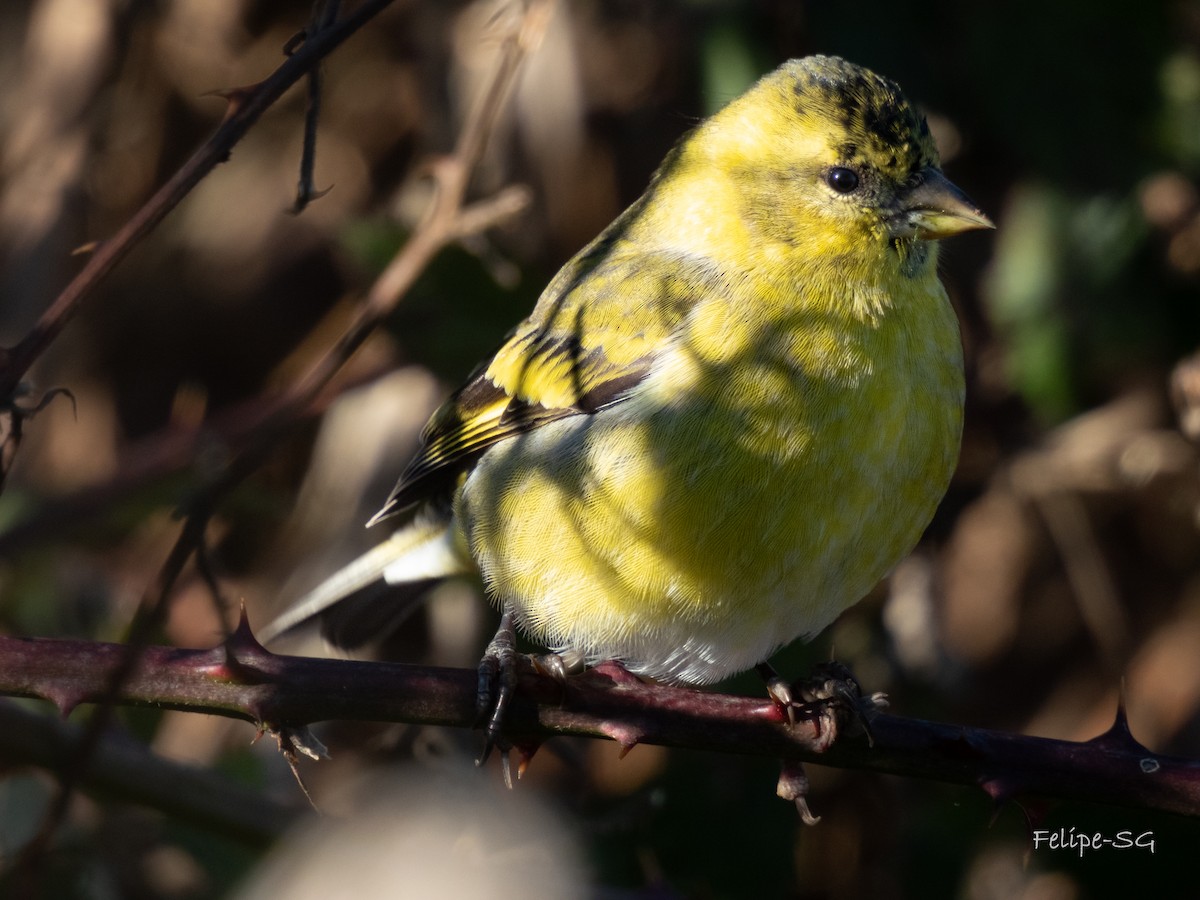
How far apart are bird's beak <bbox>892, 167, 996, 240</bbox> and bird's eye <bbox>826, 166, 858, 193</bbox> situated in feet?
0.37

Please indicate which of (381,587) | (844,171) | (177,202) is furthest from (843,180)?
(381,587)

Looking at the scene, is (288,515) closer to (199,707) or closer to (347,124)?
(347,124)

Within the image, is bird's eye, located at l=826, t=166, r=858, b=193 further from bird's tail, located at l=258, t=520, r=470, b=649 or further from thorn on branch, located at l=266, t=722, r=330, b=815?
thorn on branch, located at l=266, t=722, r=330, b=815

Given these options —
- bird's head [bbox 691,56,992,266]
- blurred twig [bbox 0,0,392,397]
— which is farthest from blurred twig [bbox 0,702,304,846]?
bird's head [bbox 691,56,992,266]

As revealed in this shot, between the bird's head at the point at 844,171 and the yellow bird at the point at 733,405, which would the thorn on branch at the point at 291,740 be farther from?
the bird's head at the point at 844,171

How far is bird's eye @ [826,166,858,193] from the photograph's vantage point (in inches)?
126

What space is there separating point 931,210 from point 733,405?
0.72m

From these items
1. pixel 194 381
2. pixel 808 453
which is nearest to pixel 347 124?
pixel 194 381

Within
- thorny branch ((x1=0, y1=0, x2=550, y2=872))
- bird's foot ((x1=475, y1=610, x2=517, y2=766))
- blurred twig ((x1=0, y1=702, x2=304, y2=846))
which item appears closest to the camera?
thorny branch ((x1=0, y1=0, x2=550, y2=872))

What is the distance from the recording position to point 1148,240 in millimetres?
4348

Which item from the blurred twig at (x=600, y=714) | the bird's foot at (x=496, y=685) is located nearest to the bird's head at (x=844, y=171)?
the bird's foot at (x=496, y=685)

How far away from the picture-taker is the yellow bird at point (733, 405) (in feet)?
9.34

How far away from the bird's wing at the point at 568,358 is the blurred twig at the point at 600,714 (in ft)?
3.26

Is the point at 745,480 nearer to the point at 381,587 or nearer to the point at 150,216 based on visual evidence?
the point at 150,216
